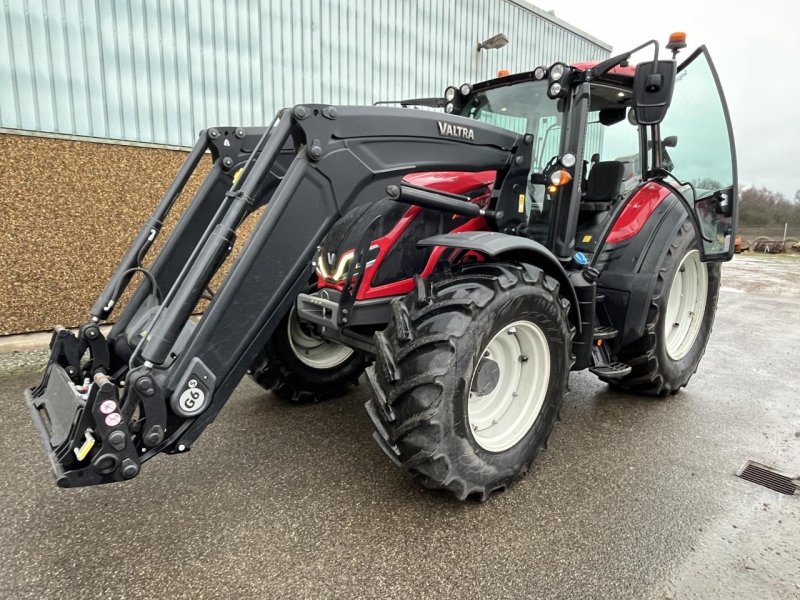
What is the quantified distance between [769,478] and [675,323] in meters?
1.51

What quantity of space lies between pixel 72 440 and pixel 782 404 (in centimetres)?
454

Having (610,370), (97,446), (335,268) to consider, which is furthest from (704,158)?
(97,446)

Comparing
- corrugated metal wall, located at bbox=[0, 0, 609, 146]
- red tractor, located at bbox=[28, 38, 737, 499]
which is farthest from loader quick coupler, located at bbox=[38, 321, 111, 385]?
corrugated metal wall, located at bbox=[0, 0, 609, 146]

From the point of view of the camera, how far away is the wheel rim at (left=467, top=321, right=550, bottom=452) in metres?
2.57

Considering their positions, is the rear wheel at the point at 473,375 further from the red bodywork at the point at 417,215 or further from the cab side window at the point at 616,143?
the cab side window at the point at 616,143

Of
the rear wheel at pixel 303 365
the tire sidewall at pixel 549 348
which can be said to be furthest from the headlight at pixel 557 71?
the rear wheel at pixel 303 365

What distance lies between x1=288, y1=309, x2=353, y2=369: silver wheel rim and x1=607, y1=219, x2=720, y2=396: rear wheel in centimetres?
201

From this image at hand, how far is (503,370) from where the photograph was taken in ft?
8.84

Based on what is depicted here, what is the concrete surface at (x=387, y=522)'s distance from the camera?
1.93 metres

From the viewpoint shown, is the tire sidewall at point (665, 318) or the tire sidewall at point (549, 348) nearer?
the tire sidewall at point (549, 348)

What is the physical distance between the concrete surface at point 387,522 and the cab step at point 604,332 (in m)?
0.60

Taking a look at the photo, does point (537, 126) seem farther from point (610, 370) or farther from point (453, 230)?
point (610, 370)

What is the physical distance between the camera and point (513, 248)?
2.41 m

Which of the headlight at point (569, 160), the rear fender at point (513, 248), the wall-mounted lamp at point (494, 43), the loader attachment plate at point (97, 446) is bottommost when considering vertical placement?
the loader attachment plate at point (97, 446)
